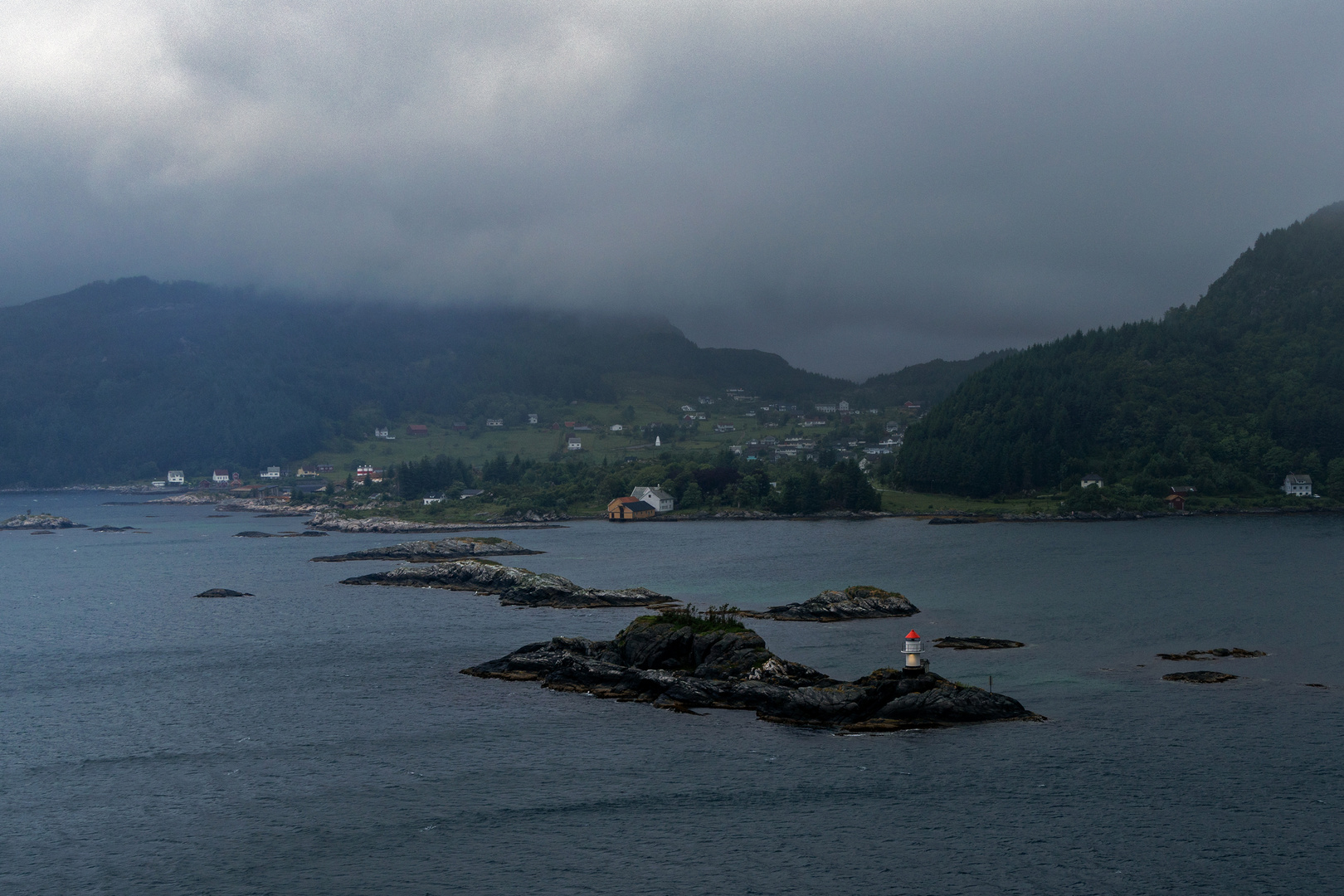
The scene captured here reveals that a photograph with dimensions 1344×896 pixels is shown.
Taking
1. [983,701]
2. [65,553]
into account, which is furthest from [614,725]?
[65,553]

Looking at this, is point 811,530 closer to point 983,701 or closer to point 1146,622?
point 1146,622

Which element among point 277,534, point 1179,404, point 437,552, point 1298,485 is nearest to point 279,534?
point 277,534

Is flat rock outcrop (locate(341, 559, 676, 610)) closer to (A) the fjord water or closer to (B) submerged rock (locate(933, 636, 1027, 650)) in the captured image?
(A) the fjord water

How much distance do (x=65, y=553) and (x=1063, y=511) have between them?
381 ft

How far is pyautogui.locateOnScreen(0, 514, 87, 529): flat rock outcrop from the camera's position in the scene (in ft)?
482

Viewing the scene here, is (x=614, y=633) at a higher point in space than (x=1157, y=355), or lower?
lower

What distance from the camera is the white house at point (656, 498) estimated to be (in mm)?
144337

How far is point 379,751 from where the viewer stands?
105 feet

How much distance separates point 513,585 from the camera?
7056cm

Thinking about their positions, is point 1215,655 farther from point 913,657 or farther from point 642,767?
point 642,767

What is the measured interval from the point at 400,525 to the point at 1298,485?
11740cm

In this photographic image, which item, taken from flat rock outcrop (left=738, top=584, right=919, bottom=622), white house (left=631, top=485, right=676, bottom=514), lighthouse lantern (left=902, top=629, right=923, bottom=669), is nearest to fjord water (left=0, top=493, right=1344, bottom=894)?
flat rock outcrop (left=738, top=584, right=919, bottom=622)

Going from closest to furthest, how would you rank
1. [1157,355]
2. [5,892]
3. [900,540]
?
[5,892], [900,540], [1157,355]

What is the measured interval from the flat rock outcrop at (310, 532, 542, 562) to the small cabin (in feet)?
141
